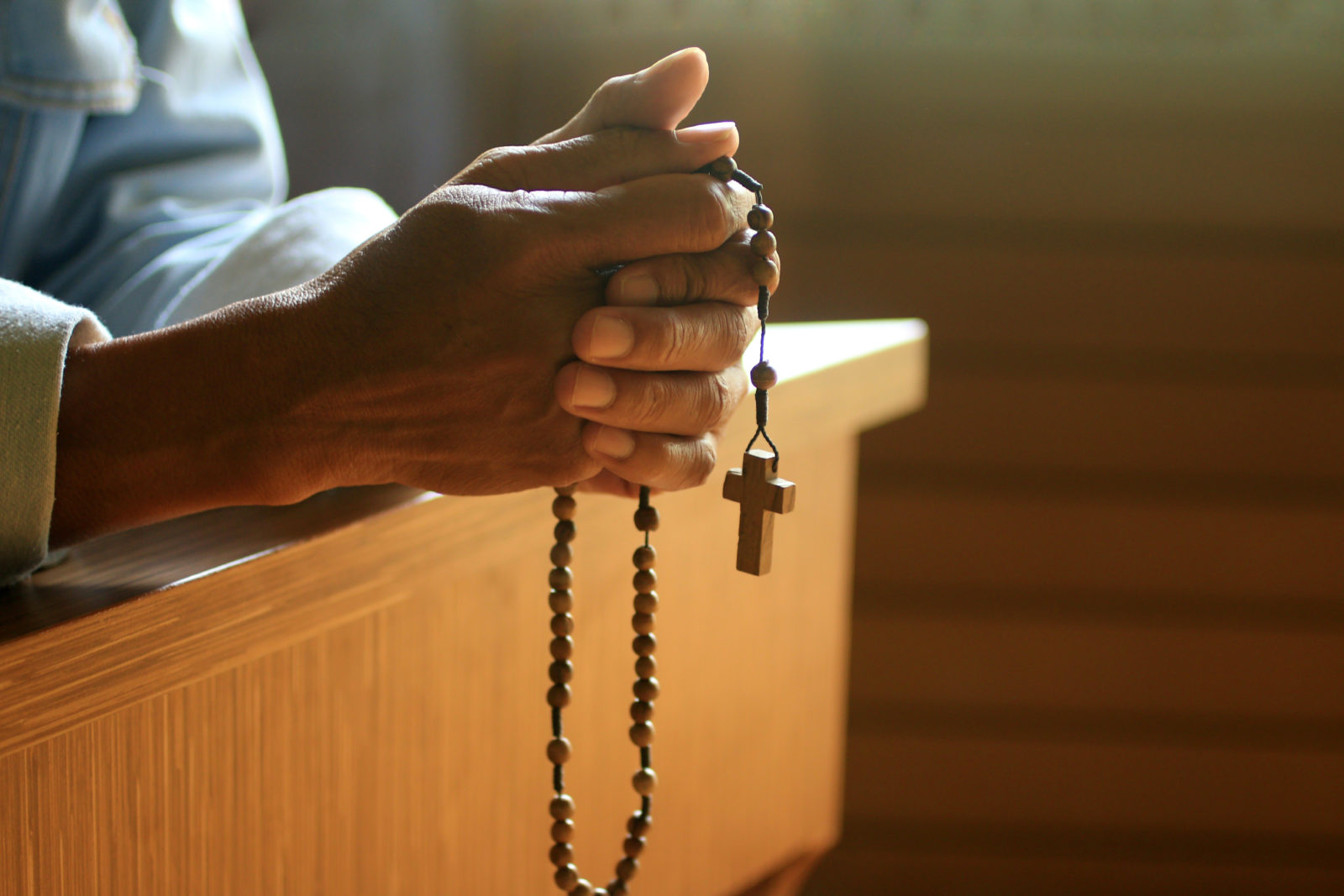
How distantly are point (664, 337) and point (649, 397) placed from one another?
3cm

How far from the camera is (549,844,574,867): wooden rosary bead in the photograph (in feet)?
1.90

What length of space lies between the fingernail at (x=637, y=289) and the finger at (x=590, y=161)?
51 millimetres

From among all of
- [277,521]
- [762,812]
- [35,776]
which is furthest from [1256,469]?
[35,776]

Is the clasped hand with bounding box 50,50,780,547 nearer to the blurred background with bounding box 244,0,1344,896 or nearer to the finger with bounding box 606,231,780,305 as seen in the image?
the finger with bounding box 606,231,780,305

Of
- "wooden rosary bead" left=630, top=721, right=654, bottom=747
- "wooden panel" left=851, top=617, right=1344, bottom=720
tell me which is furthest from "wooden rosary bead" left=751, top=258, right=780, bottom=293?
"wooden panel" left=851, top=617, right=1344, bottom=720

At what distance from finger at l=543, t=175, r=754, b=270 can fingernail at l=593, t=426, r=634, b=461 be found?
76mm

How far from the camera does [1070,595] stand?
1.52m

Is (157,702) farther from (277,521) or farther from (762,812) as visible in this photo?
(762,812)

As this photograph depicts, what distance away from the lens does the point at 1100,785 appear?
155cm

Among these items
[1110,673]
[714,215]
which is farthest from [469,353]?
[1110,673]

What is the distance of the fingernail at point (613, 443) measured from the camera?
510mm

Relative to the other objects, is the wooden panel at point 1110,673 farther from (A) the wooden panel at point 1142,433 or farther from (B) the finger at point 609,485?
(B) the finger at point 609,485

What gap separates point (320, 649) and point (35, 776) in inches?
5.4

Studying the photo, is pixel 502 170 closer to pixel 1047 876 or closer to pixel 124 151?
pixel 124 151
